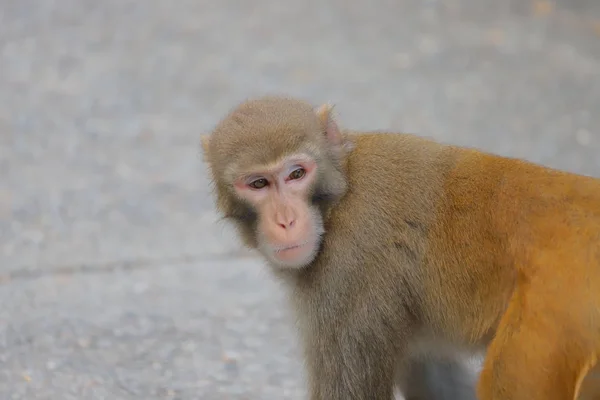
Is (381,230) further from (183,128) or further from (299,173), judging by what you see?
(183,128)

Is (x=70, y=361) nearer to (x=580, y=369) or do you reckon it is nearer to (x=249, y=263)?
(x=249, y=263)

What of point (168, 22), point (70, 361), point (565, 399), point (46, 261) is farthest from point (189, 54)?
point (565, 399)

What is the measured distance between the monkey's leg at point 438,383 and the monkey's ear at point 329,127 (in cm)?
100

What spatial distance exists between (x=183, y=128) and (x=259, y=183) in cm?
409

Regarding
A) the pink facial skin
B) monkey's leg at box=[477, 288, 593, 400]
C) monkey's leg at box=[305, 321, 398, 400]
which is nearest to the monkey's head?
the pink facial skin

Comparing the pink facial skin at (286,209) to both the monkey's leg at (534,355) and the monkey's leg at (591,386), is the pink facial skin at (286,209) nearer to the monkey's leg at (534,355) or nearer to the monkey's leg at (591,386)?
the monkey's leg at (534,355)

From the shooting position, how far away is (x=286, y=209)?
330 cm

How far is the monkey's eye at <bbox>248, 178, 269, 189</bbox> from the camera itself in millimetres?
3355

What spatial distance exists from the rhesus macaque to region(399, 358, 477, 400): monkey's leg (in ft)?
1.40

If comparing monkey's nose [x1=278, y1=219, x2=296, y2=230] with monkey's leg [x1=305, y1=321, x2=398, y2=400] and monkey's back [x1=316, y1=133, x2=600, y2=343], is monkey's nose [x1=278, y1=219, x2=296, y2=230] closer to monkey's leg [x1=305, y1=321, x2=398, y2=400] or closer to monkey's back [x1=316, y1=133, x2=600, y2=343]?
monkey's back [x1=316, y1=133, x2=600, y2=343]

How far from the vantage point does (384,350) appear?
3291 millimetres

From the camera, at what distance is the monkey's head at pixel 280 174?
10.8 ft

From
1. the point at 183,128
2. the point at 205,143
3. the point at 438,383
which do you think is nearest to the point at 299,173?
the point at 205,143

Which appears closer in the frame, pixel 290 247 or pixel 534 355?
pixel 534 355
